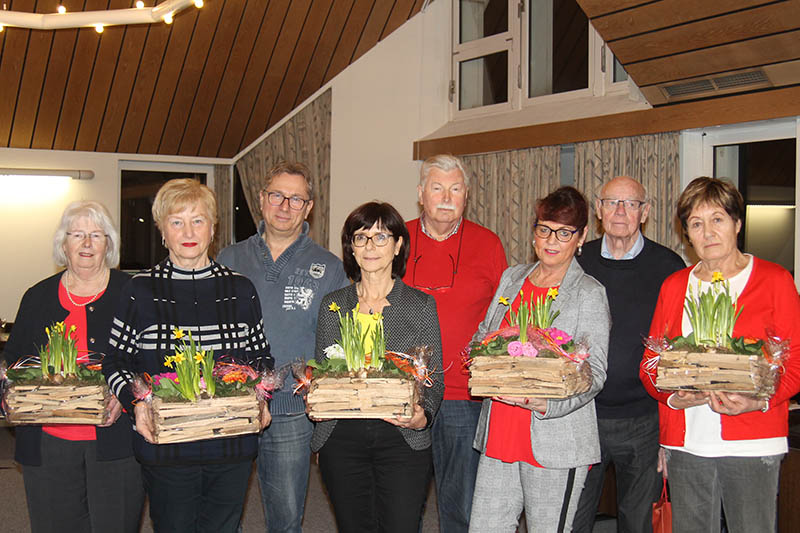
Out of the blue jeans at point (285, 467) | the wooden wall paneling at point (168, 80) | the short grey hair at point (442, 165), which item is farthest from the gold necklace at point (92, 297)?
the wooden wall paneling at point (168, 80)

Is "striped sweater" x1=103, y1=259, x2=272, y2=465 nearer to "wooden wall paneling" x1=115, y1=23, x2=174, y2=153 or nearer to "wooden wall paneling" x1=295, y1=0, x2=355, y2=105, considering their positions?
"wooden wall paneling" x1=115, y1=23, x2=174, y2=153

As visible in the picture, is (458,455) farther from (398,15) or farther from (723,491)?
(398,15)

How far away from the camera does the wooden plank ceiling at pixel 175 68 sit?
6.84 metres

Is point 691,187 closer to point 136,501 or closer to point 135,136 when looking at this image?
point 136,501

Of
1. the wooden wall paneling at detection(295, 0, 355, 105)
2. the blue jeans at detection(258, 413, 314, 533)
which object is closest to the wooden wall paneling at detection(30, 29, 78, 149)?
the wooden wall paneling at detection(295, 0, 355, 105)

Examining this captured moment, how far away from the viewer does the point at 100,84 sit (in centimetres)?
731

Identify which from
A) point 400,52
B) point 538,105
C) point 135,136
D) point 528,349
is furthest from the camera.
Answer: point 135,136

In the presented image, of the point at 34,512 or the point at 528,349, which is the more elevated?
the point at 528,349

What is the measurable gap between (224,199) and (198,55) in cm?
235

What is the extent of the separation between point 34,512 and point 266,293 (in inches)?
44.2

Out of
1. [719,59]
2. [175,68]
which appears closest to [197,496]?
[719,59]

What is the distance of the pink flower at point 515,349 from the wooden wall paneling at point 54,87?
579 cm

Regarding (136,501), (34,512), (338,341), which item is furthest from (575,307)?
(34,512)

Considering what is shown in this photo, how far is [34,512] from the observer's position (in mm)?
2691
